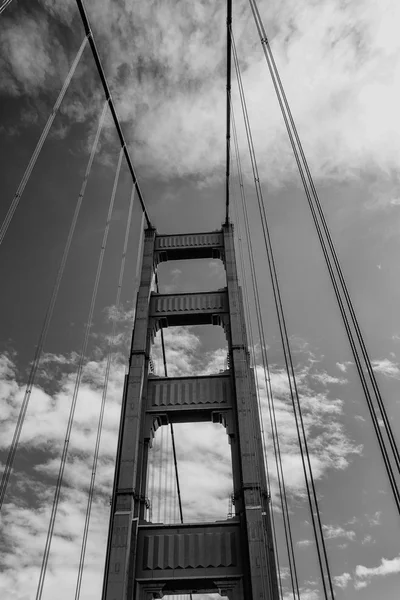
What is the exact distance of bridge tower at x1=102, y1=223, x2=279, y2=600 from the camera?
543 inches

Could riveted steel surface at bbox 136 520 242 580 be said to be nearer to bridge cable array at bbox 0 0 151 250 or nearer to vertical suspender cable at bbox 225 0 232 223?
bridge cable array at bbox 0 0 151 250

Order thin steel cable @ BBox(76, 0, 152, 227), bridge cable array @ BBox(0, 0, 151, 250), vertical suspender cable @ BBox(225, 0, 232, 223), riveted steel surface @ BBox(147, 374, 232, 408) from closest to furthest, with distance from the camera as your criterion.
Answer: bridge cable array @ BBox(0, 0, 151, 250), thin steel cable @ BBox(76, 0, 152, 227), vertical suspender cable @ BBox(225, 0, 232, 223), riveted steel surface @ BBox(147, 374, 232, 408)

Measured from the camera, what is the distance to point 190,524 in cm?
1494

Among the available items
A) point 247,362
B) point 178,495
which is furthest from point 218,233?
point 178,495

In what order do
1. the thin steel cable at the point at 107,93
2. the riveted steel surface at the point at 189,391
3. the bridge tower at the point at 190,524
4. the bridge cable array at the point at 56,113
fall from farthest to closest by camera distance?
the riveted steel surface at the point at 189,391
the thin steel cable at the point at 107,93
the bridge tower at the point at 190,524
the bridge cable array at the point at 56,113

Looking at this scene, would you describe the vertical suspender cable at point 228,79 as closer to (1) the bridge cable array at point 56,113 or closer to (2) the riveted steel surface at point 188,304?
(1) the bridge cable array at point 56,113

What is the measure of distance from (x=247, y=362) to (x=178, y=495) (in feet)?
71.4

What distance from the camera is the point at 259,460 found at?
618 inches

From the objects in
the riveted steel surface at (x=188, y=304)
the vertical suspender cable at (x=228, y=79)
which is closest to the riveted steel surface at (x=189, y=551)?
the riveted steel surface at (x=188, y=304)

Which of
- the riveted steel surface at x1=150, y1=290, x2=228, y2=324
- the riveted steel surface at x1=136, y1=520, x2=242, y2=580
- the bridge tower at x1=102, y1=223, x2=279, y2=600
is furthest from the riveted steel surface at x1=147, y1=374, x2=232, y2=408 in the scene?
the riveted steel surface at x1=136, y1=520, x2=242, y2=580

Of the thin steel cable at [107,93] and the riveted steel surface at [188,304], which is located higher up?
the thin steel cable at [107,93]

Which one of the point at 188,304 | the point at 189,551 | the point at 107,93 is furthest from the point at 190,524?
the point at 107,93

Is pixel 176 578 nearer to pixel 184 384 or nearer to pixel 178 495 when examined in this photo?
pixel 184 384

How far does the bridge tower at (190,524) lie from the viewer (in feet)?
45.3
